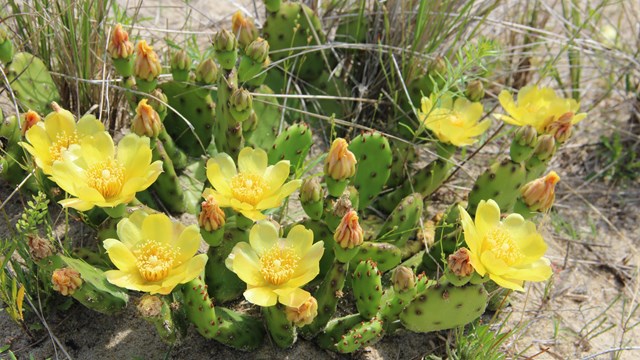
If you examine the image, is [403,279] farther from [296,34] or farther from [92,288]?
[296,34]

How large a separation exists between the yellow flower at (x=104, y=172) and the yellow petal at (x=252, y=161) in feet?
0.81

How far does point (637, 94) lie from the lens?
2904 mm

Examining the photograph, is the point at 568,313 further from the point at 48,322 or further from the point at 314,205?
the point at 48,322

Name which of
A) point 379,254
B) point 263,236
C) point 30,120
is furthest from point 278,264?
point 30,120

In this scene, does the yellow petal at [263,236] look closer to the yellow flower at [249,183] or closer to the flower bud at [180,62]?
the yellow flower at [249,183]

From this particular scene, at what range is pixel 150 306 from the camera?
1532mm

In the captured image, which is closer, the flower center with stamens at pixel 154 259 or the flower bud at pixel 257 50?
the flower center with stamens at pixel 154 259

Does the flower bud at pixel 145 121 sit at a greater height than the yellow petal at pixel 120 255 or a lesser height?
greater

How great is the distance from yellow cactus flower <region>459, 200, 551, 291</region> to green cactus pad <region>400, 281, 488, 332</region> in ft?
0.28

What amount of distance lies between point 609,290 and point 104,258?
1687 millimetres

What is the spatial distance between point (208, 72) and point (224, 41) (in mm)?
208

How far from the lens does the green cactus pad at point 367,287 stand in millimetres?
1752

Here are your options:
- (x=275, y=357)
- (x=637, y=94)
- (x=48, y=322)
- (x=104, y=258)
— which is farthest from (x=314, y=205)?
(x=637, y=94)

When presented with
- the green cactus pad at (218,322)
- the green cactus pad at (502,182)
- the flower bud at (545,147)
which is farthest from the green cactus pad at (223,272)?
the flower bud at (545,147)
